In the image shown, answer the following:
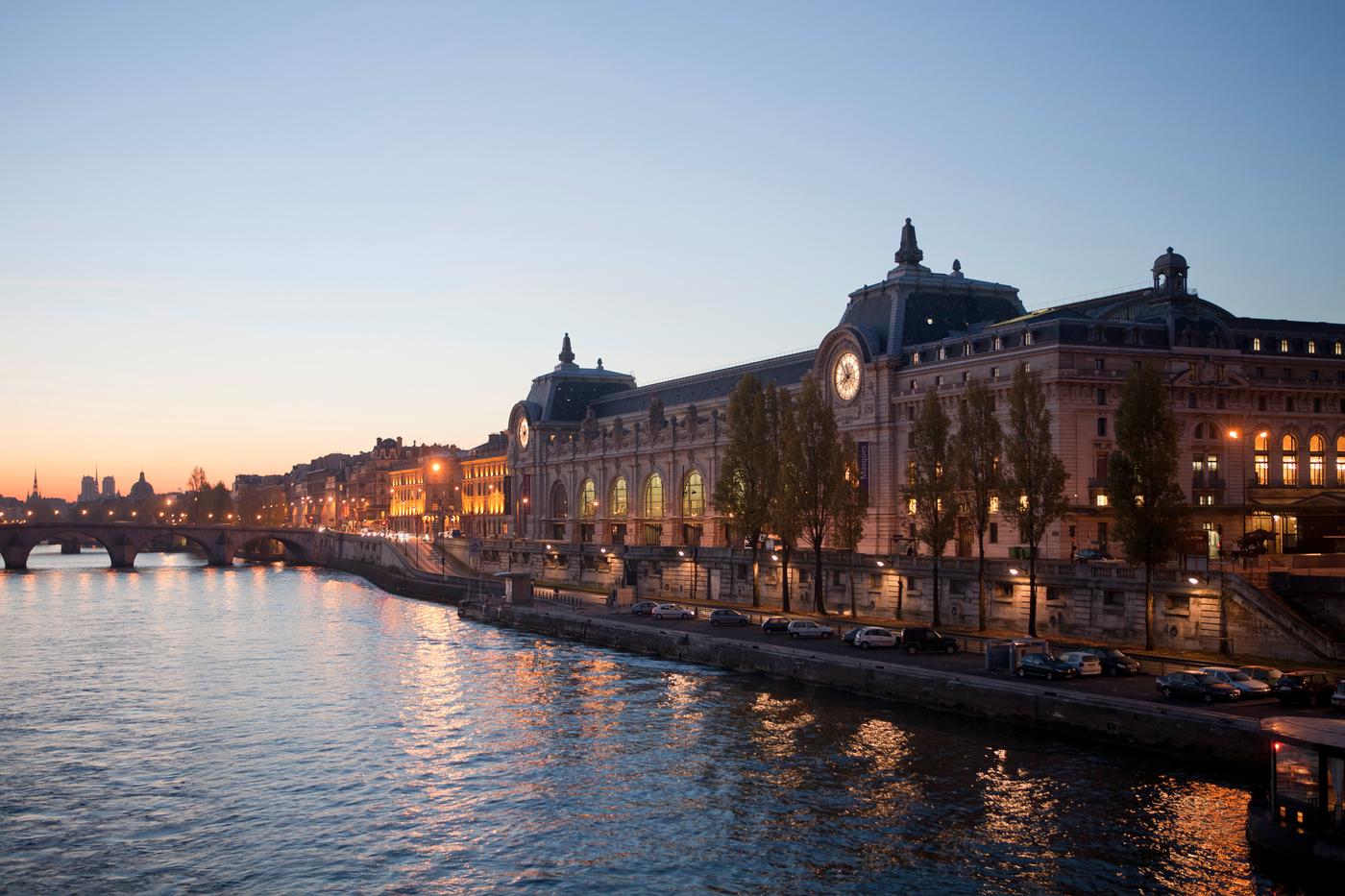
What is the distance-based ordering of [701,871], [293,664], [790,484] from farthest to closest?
[790,484]
[293,664]
[701,871]

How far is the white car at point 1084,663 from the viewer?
55.5 meters

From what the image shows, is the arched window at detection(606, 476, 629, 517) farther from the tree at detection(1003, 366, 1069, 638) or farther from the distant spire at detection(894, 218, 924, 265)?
the tree at detection(1003, 366, 1069, 638)

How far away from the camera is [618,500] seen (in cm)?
15262

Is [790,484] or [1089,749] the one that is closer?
[1089,749]

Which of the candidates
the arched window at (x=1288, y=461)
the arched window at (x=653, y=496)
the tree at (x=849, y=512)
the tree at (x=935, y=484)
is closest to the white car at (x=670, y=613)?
the tree at (x=849, y=512)

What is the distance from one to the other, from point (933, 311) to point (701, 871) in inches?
3040

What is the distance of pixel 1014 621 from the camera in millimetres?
74062

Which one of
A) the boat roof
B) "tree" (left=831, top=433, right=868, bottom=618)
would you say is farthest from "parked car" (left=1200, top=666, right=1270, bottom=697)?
"tree" (left=831, top=433, right=868, bottom=618)

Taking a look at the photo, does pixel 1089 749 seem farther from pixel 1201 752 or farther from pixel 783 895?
pixel 783 895

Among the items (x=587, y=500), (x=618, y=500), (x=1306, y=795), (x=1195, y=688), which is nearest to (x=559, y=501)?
(x=587, y=500)

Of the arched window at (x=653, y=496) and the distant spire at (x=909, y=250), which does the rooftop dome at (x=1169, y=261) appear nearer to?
the distant spire at (x=909, y=250)

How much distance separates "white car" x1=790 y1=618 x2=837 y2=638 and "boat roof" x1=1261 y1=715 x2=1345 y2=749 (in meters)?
38.8

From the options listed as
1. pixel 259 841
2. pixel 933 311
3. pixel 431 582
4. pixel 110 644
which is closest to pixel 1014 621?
pixel 933 311

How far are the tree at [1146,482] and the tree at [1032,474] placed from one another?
5018 mm
